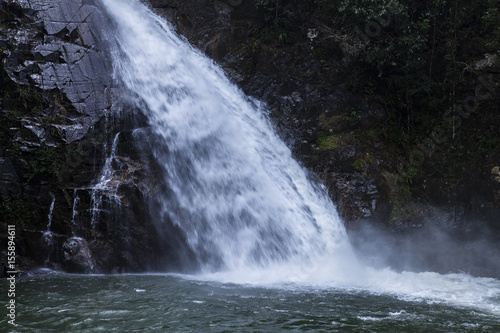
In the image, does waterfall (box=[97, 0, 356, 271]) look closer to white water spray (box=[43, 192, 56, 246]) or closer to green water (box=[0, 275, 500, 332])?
green water (box=[0, 275, 500, 332])

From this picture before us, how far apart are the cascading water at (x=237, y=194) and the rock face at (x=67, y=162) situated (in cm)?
74

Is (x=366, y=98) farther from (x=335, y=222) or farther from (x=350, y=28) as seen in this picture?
(x=335, y=222)

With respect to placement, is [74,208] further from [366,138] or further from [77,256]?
[366,138]

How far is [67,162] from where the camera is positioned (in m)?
9.30

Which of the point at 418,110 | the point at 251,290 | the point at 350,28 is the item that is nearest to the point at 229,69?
the point at 350,28

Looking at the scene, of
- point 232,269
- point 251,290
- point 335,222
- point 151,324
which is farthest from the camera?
point 335,222

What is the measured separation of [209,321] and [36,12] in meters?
9.83

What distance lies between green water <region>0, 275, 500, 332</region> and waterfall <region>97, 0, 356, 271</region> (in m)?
1.81

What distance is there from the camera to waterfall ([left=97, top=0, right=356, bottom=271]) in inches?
367

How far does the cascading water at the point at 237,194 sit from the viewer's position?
8.51 meters

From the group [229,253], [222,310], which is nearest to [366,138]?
[229,253]

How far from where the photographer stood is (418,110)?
1201cm

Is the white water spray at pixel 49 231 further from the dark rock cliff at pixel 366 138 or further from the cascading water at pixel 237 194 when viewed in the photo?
the dark rock cliff at pixel 366 138

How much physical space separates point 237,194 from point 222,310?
4.32m
